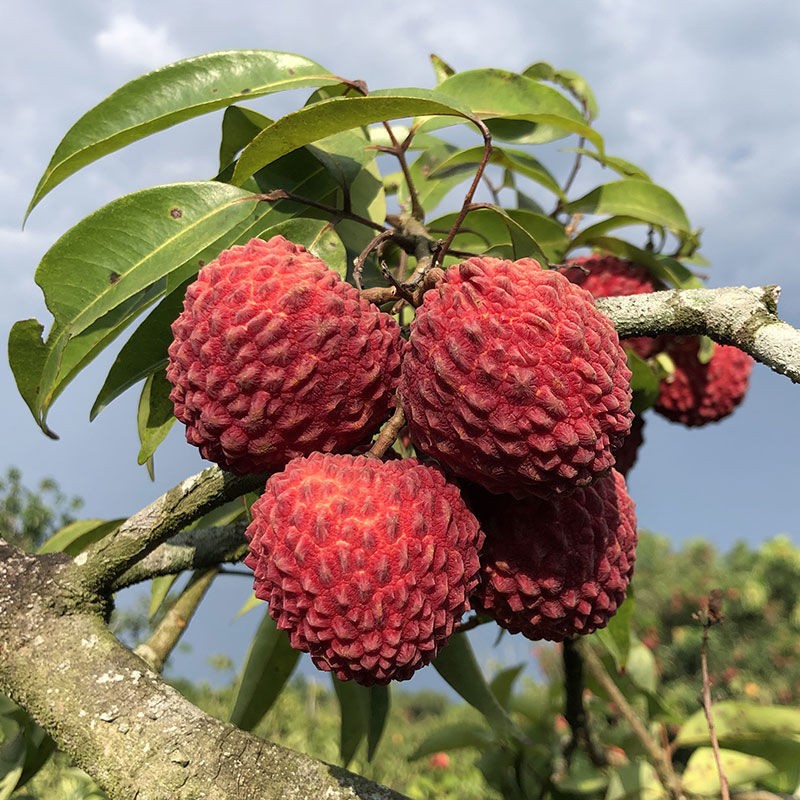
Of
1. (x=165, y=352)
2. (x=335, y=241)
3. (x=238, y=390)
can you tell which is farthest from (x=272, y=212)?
(x=238, y=390)

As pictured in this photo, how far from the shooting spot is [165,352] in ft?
4.88

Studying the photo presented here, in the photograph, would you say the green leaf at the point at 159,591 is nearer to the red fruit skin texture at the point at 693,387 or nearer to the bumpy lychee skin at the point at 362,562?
the bumpy lychee skin at the point at 362,562

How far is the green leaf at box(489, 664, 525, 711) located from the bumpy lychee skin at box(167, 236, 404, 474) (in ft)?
7.37

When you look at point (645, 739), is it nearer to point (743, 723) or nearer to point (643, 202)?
point (743, 723)

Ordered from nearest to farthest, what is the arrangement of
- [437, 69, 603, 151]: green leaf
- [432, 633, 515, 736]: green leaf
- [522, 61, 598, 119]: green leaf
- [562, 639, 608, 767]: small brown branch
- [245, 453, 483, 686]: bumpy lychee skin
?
[245, 453, 483, 686]: bumpy lychee skin, [437, 69, 603, 151]: green leaf, [432, 633, 515, 736]: green leaf, [562, 639, 608, 767]: small brown branch, [522, 61, 598, 119]: green leaf

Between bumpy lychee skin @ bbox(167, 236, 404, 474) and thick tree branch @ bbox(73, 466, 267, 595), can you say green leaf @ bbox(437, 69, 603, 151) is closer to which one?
bumpy lychee skin @ bbox(167, 236, 404, 474)

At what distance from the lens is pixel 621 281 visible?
217 centimetres

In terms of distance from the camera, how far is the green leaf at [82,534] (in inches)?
80.7

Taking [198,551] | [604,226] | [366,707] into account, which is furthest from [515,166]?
[366,707]

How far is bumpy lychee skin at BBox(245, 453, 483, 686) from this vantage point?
3.43 feet

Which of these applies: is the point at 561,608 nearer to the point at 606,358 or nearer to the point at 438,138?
the point at 606,358

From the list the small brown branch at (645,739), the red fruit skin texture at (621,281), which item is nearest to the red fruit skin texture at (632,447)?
the red fruit skin texture at (621,281)

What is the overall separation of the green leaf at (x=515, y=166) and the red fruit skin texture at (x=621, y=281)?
0.67 feet

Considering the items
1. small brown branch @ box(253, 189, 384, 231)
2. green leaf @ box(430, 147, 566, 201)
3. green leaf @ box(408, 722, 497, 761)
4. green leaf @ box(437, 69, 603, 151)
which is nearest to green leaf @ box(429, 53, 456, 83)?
green leaf @ box(430, 147, 566, 201)
